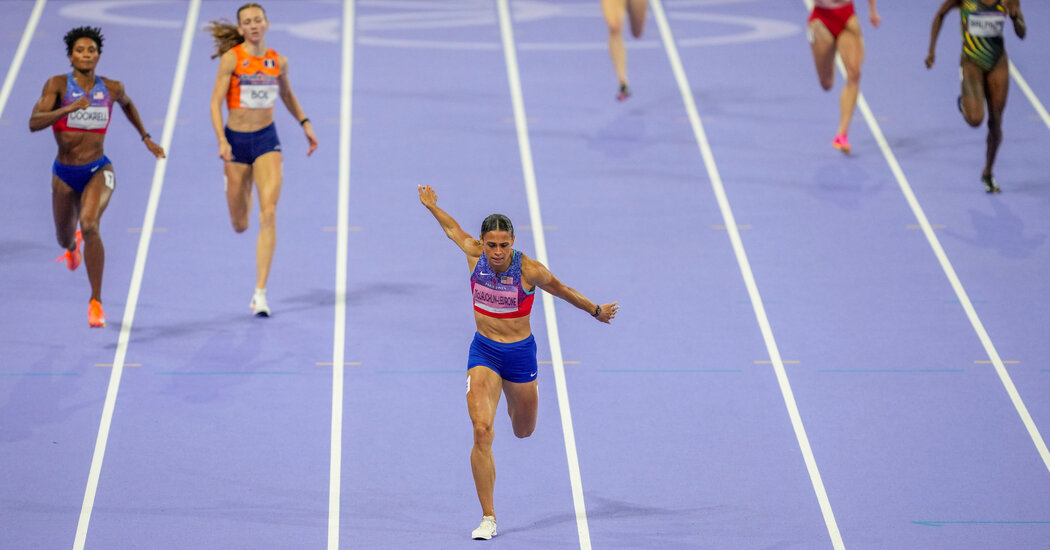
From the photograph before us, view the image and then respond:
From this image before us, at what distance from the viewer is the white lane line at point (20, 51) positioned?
1130 centimetres

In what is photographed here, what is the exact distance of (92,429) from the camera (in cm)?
734

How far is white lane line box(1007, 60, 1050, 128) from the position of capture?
1132 cm

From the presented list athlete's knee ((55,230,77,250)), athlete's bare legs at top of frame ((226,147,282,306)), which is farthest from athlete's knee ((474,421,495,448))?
athlete's knee ((55,230,77,250))

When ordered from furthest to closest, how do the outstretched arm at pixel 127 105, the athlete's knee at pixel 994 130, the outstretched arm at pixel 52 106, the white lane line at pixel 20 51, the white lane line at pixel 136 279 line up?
the white lane line at pixel 20 51 → the athlete's knee at pixel 994 130 → the outstretched arm at pixel 127 105 → the outstretched arm at pixel 52 106 → the white lane line at pixel 136 279

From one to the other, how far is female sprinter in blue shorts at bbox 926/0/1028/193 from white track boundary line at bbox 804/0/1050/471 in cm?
71

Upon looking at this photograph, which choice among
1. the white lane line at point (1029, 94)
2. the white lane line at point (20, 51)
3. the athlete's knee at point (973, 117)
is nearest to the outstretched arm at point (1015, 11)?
the athlete's knee at point (973, 117)

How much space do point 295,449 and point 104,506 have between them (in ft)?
3.39

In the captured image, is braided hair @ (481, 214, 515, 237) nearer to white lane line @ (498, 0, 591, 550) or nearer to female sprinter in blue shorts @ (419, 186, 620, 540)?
female sprinter in blue shorts @ (419, 186, 620, 540)

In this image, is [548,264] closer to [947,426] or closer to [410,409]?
[410,409]

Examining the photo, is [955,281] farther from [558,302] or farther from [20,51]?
[20,51]

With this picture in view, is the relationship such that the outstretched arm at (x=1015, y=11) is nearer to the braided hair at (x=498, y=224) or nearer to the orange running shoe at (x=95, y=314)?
the braided hair at (x=498, y=224)

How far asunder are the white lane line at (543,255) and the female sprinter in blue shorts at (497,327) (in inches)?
23.4

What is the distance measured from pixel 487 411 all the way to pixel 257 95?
332cm

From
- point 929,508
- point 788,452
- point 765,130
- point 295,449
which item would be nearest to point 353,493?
point 295,449
